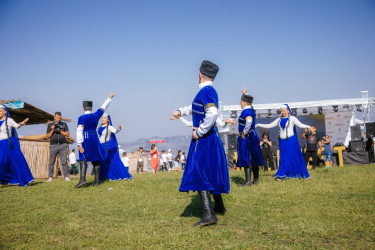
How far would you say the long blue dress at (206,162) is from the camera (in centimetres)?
444

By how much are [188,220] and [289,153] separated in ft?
18.4

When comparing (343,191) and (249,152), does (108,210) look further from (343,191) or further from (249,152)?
(343,191)

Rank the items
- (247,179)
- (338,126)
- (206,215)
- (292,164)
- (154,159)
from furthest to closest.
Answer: (338,126) < (154,159) < (292,164) < (247,179) < (206,215)

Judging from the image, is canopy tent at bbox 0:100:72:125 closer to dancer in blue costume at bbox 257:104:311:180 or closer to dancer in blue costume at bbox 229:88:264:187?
dancer in blue costume at bbox 229:88:264:187

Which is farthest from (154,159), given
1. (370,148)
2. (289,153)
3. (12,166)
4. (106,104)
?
(370,148)

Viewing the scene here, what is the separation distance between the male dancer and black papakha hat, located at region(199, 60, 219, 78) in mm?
3536

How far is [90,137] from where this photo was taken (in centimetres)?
910

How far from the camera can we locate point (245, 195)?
6402 millimetres

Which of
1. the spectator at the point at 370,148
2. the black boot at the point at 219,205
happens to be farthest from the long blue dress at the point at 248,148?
the spectator at the point at 370,148

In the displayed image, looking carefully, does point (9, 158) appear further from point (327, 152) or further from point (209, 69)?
point (327, 152)

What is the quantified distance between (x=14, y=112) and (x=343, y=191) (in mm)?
14754

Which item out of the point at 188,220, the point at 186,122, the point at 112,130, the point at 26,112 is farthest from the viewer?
the point at 26,112

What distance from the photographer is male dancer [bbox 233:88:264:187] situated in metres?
8.20

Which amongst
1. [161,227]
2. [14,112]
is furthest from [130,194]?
[14,112]
